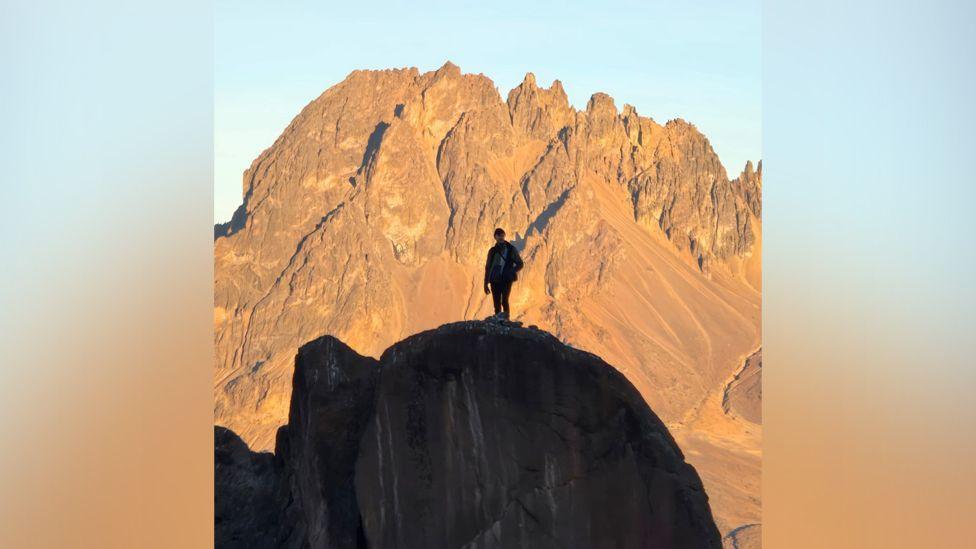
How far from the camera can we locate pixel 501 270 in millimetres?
21609

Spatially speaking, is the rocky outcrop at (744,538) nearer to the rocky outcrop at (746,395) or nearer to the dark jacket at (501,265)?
the rocky outcrop at (746,395)

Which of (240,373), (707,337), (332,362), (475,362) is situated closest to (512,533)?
(475,362)

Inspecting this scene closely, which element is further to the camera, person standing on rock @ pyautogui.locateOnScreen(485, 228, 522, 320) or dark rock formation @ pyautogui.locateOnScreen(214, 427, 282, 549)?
dark rock formation @ pyautogui.locateOnScreen(214, 427, 282, 549)

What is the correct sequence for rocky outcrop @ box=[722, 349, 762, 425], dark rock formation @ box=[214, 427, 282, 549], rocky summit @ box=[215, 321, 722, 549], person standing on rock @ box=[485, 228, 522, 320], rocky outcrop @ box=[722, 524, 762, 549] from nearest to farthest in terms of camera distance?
rocky summit @ box=[215, 321, 722, 549], person standing on rock @ box=[485, 228, 522, 320], dark rock formation @ box=[214, 427, 282, 549], rocky outcrop @ box=[722, 524, 762, 549], rocky outcrop @ box=[722, 349, 762, 425]

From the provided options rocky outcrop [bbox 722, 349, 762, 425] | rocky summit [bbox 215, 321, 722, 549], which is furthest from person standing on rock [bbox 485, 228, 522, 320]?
rocky outcrop [bbox 722, 349, 762, 425]

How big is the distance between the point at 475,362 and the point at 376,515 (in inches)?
106

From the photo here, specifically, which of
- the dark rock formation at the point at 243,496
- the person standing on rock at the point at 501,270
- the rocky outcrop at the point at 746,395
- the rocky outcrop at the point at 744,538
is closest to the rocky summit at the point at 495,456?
the person standing on rock at the point at 501,270

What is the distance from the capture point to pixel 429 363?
69.7 feet

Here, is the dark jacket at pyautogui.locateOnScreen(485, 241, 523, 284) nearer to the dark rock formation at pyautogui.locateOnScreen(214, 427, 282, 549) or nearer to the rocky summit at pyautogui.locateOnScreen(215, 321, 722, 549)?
the rocky summit at pyautogui.locateOnScreen(215, 321, 722, 549)

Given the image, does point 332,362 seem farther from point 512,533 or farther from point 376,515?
point 512,533

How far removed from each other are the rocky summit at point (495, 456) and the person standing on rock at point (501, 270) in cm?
86

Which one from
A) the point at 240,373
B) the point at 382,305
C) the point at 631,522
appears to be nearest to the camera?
the point at 631,522

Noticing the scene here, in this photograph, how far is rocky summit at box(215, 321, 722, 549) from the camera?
19.8m

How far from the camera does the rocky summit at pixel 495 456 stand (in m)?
19.8
